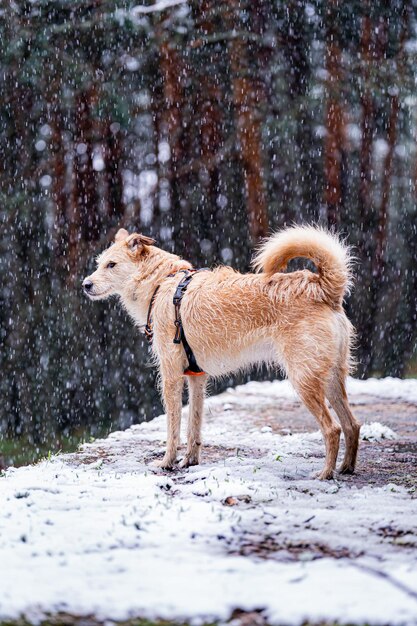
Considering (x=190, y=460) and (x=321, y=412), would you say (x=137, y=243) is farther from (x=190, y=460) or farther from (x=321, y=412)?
(x=321, y=412)

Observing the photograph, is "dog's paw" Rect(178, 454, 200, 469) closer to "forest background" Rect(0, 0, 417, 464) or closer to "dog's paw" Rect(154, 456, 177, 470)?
"dog's paw" Rect(154, 456, 177, 470)

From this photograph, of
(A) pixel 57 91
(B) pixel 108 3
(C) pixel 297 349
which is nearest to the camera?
(C) pixel 297 349

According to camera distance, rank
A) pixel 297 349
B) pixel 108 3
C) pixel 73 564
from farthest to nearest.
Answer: pixel 108 3, pixel 297 349, pixel 73 564

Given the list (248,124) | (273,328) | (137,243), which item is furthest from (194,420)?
(248,124)

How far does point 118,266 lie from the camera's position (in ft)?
22.4

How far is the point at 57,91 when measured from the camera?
16359 millimetres

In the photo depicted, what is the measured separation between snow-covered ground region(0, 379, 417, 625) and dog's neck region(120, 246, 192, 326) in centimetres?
144

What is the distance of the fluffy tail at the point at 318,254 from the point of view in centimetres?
568

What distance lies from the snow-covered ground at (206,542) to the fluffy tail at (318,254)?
1.56 m

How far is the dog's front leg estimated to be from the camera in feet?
20.3

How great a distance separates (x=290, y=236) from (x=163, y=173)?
11881mm

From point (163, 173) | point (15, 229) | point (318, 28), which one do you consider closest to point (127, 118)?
point (163, 173)

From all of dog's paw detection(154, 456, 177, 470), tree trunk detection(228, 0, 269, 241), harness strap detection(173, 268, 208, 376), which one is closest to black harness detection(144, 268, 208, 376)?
harness strap detection(173, 268, 208, 376)

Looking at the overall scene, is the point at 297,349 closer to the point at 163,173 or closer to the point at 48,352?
the point at 48,352
